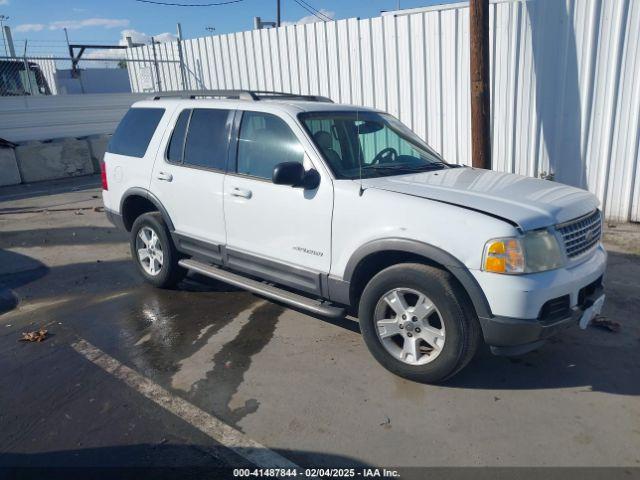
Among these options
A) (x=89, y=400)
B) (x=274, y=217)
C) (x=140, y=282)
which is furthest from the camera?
(x=140, y=282)

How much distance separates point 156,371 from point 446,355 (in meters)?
2.09

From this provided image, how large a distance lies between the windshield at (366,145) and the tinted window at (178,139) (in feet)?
4.64

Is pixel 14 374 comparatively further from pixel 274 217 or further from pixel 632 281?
pixel 632 281

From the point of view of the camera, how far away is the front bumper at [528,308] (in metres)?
2.98

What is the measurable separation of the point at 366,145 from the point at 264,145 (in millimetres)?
858

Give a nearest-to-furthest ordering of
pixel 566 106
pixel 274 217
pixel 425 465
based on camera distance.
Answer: pixel 425 465 → pixel 274 217 → pixel 566 106

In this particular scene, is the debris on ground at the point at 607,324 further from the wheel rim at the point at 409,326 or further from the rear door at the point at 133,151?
the rear door at the point at 133,151

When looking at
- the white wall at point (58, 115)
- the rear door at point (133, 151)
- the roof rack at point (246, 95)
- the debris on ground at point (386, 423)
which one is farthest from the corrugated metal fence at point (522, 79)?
the white wall at point (58, 115)

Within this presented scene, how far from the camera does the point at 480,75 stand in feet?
22.1

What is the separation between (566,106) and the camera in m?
7.24

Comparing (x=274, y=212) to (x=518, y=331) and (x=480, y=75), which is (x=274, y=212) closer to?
(x=518, y=331)

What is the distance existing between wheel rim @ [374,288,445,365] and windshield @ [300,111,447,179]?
0.99 metres

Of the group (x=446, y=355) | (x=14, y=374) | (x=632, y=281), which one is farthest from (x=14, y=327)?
(x=632, y=281)

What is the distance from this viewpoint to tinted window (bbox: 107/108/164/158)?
524 cm
